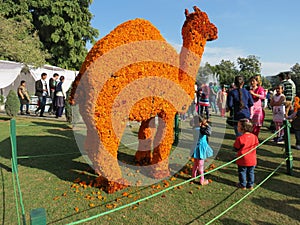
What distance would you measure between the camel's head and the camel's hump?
2.55 ft

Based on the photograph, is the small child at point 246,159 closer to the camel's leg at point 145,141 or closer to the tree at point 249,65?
the camel's leg at point 145,141

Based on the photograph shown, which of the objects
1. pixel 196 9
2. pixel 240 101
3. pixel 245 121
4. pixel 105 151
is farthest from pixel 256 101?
pixel 105 151

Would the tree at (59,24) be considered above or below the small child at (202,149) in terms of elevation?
above

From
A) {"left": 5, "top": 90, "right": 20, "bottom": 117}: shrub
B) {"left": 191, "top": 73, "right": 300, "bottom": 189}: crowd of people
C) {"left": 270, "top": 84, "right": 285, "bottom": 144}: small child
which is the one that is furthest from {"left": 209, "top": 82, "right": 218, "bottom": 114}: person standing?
{"left": 5, "top": 90, "right": 20, "bottom": 117}: shrub

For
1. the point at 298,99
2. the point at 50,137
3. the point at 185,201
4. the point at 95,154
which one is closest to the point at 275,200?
the point at 185,201

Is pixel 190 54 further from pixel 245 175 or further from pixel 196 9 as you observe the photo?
pixel 245 175

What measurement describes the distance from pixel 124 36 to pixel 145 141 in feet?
7.79

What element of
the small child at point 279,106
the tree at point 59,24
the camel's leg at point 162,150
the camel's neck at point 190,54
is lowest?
the camel's leg at point 162,150

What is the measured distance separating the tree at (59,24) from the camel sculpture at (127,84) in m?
21.5

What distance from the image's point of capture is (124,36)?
3402 millimetres

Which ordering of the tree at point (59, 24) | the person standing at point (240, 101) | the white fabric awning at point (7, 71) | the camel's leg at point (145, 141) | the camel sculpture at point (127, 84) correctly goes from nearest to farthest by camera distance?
the camel sculpture at point (127, 84)
the camel's leg at point (145, 141)
the person standing at point (240, 101)
the white fabric awning at point (7, 71)
the tree at point (59, 24)

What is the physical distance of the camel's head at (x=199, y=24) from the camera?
163 inches

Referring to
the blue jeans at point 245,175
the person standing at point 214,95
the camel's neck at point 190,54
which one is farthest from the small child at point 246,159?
the person standing at point 214,95

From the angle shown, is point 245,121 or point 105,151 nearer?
point 105,151
